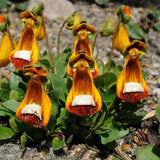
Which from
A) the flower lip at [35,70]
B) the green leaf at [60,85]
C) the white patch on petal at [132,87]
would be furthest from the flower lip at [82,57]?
the green leaf at [60,85]

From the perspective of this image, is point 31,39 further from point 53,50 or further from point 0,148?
point 53,50

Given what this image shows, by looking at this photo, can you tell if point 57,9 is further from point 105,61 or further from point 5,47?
point 5,47

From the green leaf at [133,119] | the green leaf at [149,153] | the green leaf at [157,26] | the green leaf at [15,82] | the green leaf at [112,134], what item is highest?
the green leaf at [157,26]

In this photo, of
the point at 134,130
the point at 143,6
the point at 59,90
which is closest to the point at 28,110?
the point at 59,90

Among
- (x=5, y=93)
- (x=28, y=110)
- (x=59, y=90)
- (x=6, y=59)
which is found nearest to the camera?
(x=28, y=110)

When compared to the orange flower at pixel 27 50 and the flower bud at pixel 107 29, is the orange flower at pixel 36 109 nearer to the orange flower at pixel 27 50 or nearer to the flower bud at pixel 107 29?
the orange flower at pixel 27 50

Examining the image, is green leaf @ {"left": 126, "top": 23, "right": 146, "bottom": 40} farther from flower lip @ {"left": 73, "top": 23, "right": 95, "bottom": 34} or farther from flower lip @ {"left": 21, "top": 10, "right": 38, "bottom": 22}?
flower lip @ {"left": 21, "top": 10, "right": 38, "bottom": 22}

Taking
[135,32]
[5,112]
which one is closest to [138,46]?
[5,112]
